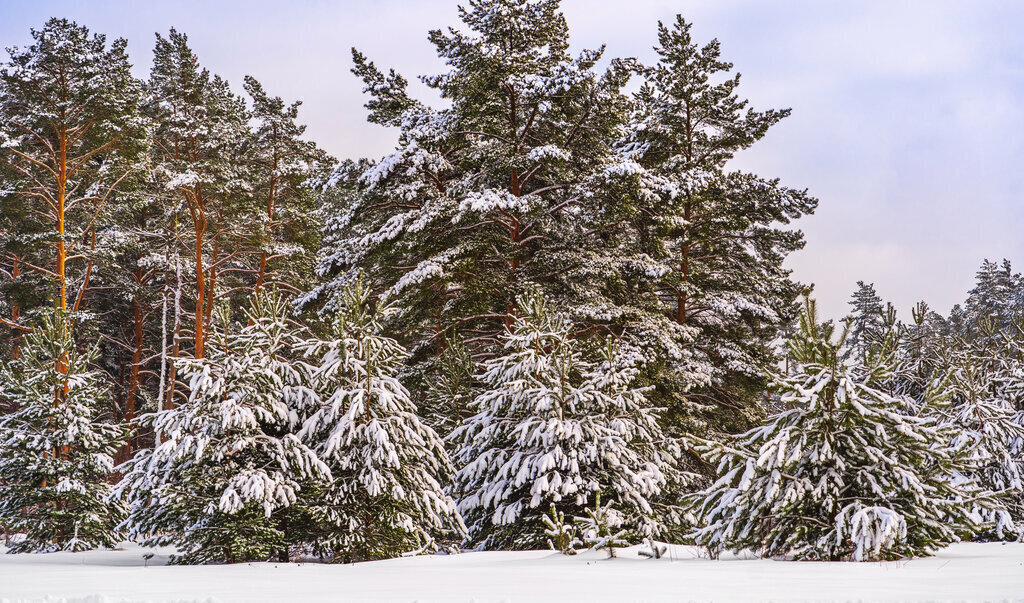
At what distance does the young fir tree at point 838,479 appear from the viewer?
8438mm

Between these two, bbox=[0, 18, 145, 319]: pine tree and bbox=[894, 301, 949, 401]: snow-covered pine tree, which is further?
bbox=[0, 18, 145, 319]: pine tree

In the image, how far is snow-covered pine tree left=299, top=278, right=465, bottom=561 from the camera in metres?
11.1

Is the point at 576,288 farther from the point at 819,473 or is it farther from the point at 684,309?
the point at 819,473

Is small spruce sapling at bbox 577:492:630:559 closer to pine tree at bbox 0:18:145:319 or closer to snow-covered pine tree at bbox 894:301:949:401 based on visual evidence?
snow-covered pine tree at bbox 894:301:949:401

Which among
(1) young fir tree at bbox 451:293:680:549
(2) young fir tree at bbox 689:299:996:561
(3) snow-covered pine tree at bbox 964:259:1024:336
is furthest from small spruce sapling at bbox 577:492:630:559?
(3) snow-covered pine tree at bbox 964:259:1024:336

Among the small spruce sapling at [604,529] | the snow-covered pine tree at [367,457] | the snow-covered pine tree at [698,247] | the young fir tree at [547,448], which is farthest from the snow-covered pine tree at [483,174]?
the small spruce sapling at [604,529]

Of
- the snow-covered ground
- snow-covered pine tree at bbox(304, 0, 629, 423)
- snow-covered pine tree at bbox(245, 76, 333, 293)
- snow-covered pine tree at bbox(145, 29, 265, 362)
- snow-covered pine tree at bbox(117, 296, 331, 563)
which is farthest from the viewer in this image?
snow-covered pine tree at bbox(245, 76, 333, 293)

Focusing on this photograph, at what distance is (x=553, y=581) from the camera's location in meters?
7.07

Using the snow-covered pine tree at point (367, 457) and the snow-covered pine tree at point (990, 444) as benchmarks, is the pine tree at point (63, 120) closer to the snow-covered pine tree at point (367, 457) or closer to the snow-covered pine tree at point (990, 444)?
the snow-covered pine tree at point (367, 457)

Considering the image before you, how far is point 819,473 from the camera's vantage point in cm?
888

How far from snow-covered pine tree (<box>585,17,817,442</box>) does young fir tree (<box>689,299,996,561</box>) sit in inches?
346

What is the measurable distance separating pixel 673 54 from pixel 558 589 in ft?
58.4

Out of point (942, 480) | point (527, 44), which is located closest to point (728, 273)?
point (527, 44)

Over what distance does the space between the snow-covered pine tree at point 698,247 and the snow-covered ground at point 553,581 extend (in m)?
9.20
